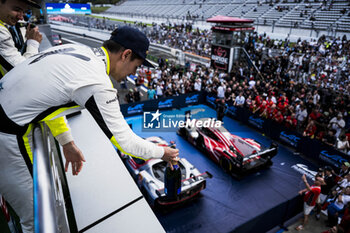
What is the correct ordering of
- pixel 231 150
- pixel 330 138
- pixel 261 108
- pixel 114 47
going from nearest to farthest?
pixel 114 47 < pixel 231 150 < pixel 330 138 < pixel 261 108

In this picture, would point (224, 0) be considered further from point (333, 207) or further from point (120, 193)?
point (120, 193)

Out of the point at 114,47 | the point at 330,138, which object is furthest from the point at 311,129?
the point at 114,47

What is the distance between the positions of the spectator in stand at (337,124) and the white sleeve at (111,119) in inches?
447

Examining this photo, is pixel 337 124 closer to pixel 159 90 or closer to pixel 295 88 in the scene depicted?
pixel 295 88

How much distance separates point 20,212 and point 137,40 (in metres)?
1.63

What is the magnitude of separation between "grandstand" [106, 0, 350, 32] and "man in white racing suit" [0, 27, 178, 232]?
28.6 m

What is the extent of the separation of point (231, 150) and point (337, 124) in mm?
5444

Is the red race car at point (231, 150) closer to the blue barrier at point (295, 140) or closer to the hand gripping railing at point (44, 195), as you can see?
the blue barrier at point (295, 140)

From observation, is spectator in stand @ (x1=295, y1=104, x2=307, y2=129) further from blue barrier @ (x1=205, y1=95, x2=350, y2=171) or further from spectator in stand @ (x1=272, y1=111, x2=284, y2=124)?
blue barrier @ (x1=205, y1=95, x2=350, y2=171)

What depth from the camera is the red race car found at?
8.22m

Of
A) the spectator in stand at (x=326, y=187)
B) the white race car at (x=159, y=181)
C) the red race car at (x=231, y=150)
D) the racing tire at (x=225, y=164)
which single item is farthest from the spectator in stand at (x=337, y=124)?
the white race car at (x=159, y=181)

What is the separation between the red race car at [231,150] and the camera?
822 centimetres

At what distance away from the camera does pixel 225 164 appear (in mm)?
8719

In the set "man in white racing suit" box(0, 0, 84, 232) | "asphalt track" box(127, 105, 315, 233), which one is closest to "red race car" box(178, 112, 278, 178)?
"asphalt track" box(127, 105, 315, 233)
